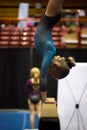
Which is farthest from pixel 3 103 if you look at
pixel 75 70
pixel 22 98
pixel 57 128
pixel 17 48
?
pixel 57 128

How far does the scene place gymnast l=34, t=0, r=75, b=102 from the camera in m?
3.33

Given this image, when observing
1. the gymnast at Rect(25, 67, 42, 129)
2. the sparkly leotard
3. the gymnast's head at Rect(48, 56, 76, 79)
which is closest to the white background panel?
the gymnast at Rect(25, 67, 42, 129)

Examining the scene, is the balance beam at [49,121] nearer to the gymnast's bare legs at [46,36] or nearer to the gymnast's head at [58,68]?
the gymnast's bare legs at [46,36]

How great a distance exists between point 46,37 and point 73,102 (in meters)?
2.75

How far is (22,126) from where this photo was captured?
22.3 ft

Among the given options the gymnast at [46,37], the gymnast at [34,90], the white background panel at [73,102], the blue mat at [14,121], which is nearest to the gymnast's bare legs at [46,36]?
the gymnast at [46,37]

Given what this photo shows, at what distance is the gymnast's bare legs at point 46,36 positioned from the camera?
10.9ft

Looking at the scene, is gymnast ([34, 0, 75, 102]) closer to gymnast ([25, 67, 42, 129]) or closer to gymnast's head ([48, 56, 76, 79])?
gymnast's head ([48, 56, 76, 79])

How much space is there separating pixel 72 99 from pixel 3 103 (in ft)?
11.5

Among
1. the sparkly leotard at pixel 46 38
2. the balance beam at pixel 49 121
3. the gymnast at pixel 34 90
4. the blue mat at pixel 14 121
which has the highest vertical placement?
the sparkly leotard at pixel 46 38

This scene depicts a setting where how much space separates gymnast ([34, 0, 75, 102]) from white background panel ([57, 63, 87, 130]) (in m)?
2.56

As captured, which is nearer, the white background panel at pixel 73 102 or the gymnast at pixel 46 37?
the gymnast at pixel 46 37

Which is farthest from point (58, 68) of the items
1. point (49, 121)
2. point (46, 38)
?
point (49, 121)

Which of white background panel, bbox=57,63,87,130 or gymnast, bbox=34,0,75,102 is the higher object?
gymnast, bbox=34,0,75,102
